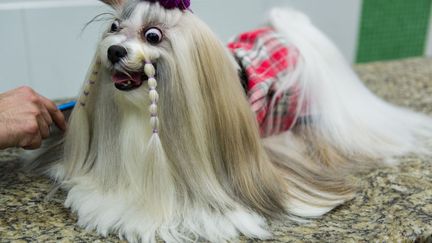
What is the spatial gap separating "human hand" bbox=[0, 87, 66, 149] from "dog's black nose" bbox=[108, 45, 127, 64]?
0.31 metres

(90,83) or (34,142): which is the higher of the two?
(90,83)

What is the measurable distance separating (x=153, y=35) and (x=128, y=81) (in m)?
0.10

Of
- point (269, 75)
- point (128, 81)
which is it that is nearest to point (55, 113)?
point (128, 81)

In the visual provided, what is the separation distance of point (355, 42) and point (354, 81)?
915 mm

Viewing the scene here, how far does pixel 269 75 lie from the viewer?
1374 mm

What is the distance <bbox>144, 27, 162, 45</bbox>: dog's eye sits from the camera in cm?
99

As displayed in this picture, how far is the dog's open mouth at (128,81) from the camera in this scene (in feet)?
3.27

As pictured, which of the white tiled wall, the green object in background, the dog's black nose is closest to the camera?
the dog's black nose

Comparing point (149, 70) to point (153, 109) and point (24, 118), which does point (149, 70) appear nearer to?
point (153, 109)

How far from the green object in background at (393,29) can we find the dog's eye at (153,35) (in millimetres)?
1656

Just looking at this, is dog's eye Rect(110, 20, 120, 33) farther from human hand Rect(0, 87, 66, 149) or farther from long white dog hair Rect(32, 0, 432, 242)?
human hand Rect(0, 87, 66, 149)

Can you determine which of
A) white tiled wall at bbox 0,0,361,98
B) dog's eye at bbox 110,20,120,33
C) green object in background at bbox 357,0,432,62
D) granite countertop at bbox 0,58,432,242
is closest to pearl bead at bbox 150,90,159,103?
dog's eye at bbox 110,20,120,33

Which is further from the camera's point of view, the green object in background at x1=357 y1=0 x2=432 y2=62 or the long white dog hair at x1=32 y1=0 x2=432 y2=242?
the green object in background at x1=357 y1=0 x2=432 y2=62

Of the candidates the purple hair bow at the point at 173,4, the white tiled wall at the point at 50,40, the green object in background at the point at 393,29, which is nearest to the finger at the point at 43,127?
the purple hair bow at the point at 173,4
